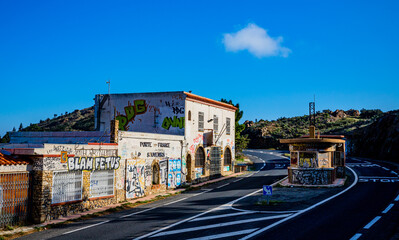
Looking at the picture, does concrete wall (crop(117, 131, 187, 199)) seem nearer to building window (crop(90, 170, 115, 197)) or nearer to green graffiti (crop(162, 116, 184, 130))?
building window (crop(90, 170, 115, 197))

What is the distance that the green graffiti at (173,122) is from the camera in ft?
97.3

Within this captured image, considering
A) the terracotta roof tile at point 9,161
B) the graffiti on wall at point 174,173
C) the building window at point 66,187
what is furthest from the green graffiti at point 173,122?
the terracotta roof tile at point 9,161

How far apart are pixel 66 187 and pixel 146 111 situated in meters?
14.6

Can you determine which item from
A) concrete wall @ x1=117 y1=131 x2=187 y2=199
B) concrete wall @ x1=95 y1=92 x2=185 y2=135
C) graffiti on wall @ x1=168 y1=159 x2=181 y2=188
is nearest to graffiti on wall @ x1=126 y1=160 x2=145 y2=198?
concrete wall @ x1=117 y1=131 x2=187 y2=199

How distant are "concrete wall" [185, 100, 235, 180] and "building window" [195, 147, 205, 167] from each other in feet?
1.13

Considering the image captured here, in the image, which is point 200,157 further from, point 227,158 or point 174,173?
point 227,158

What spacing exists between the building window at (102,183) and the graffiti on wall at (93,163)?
339 mm

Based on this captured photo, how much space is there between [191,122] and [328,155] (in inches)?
467

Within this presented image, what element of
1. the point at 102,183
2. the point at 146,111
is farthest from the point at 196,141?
the point at 102,183

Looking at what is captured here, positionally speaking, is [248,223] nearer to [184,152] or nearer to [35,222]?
[35,222]

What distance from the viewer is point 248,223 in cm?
1416

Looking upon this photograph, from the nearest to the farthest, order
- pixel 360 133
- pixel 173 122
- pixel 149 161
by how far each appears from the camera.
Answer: pixel 149 161 → pixel 173 122 → pixel 360 133

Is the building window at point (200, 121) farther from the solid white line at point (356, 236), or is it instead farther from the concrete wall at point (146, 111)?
the solid white line at point (356, 236)

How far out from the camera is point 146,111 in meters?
31.0
